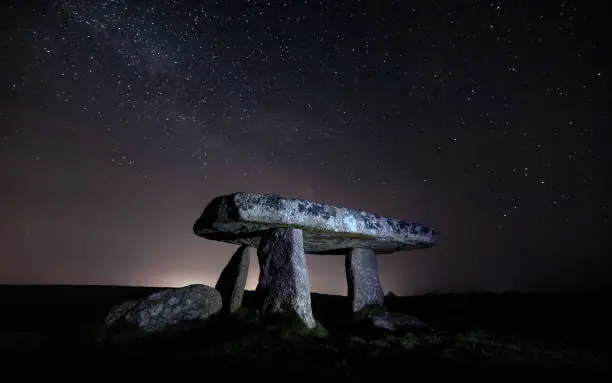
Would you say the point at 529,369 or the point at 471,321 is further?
the point at 471,321

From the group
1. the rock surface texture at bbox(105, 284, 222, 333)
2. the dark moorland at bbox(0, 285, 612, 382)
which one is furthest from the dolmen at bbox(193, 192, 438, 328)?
the rock surface texture at bbox(105, 284, 222, 333)

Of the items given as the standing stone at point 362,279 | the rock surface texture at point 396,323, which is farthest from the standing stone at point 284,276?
the standing stone at point 362,279

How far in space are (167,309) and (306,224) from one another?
290 centimetres

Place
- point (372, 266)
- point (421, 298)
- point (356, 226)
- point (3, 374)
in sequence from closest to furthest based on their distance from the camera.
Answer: point (3, 374), point (356, 226), point (372, 266), point (421, 298)

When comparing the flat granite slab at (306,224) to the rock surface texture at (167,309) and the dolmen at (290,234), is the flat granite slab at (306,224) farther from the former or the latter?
the rock surface texture at (167,309)

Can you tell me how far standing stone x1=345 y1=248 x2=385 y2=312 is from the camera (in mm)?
9117

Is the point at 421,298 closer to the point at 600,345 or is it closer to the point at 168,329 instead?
the point at 600,345

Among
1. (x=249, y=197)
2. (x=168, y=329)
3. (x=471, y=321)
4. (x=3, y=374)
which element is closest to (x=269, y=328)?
(x=168, y=329)

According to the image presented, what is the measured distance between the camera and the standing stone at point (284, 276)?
21.7 feet

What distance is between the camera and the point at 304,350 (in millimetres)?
4895

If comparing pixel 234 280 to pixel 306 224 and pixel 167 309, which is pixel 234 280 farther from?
pixel 306 224

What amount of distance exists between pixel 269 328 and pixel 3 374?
3303 millimetres

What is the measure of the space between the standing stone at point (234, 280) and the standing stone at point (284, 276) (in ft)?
5.06

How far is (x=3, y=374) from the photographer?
13.3 feet
